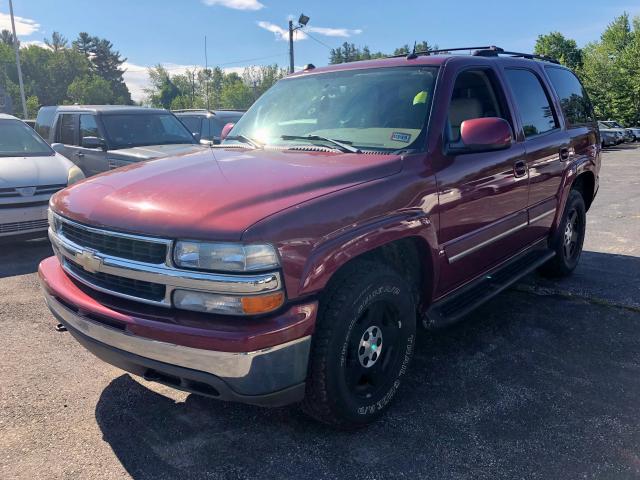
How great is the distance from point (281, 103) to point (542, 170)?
218 cm

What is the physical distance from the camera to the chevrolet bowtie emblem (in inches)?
101

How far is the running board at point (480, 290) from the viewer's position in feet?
10.6

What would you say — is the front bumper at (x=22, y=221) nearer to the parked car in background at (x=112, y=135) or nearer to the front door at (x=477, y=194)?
the parked car in background at (x=112, y=135)

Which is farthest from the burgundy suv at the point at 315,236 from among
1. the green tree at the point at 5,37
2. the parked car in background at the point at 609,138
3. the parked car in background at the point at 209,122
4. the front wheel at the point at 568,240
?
the green tree at the point at 5,37

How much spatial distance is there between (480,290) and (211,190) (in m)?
2.13

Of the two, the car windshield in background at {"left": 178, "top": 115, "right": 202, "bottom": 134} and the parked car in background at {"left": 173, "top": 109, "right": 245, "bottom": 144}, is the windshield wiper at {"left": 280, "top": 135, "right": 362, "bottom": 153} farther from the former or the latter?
the car windshield in background at {"left": 178, "top": 115, "right": 202, "bottom": 134}

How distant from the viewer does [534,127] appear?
14.1 ft

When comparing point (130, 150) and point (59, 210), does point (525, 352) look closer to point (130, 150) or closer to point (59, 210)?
point (59, 210)

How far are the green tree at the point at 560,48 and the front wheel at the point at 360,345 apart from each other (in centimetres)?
5998

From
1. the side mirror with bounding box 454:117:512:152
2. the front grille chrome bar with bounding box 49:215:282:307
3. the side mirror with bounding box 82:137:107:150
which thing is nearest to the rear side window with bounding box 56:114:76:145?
Answer: the side mirror with bounding box 82:137:107:150

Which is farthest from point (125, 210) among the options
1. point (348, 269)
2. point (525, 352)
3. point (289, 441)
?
point (525, 352)

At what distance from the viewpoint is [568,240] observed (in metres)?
5.29

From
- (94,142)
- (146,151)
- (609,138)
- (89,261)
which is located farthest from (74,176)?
(609,138)

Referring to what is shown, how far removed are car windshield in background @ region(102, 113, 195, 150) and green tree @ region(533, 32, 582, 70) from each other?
2167 inches
